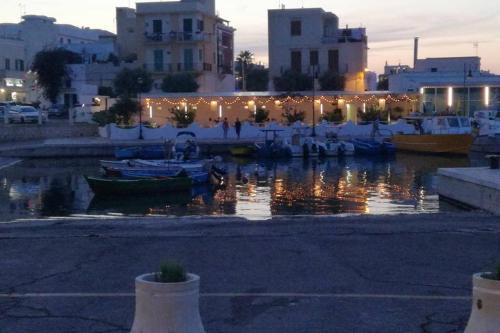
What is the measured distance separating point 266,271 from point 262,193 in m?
24.1

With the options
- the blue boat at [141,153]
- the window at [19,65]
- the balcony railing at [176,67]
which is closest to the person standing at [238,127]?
the blue boat at [141,153]

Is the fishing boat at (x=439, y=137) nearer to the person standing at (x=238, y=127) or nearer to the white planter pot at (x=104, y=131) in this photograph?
the person standing at (x=238, y=127)

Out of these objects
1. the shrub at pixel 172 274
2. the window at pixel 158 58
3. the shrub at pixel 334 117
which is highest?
the window at pixel 158 58

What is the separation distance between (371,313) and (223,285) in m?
2.13

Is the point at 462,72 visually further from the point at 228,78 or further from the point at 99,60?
the point at 99,60

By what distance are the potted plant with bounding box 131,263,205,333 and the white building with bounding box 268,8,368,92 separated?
75085 mm

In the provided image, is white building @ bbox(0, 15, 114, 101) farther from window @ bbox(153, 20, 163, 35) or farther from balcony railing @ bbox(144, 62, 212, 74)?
window @ bbox(153, 20, 163, 35)

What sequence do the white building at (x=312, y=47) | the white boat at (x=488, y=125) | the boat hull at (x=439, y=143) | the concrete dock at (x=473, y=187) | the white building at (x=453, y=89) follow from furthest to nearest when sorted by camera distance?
1. the white building at (x=312, y=47)
2. the white building at (x=453, y=89)
3. the white boat at (x=488, y=125)
4. the boat hull at (x=439, y=143)
5. the concrete dock at (x=473, y=187)

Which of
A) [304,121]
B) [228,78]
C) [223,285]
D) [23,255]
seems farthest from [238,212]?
[228,78]

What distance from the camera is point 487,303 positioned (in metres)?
6.50

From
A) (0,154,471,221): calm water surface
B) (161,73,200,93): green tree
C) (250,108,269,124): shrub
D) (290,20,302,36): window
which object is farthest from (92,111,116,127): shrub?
(290,20,302,36): window

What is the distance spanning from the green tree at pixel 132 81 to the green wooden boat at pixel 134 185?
124ft

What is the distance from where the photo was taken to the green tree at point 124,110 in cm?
6556

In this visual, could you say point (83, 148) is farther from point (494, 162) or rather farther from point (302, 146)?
point (494, 162)
